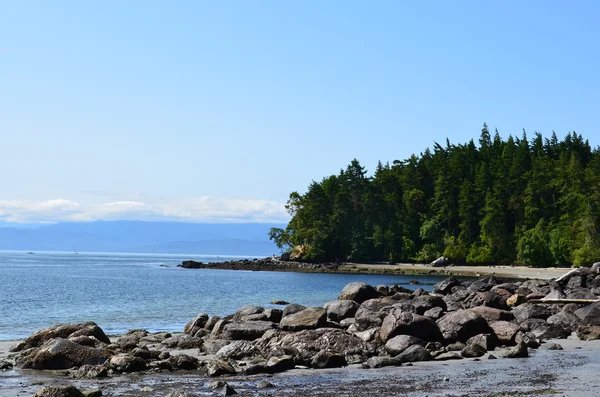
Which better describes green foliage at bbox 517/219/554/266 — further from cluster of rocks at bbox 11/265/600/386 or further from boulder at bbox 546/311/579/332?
boulder at bbox 546/311/579/332

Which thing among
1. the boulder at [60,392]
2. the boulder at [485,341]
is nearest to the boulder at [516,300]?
the boulder at [485,341]

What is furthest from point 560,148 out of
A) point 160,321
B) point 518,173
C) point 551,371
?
point 551,371

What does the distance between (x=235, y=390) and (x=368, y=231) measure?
116 metres

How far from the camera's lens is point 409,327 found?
23.7 m

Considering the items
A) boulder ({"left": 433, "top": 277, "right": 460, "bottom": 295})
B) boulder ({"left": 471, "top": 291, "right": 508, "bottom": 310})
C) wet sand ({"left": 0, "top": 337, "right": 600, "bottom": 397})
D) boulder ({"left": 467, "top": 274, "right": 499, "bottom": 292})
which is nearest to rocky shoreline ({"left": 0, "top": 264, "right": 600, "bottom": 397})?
wet sand ({"left": 0, "top": 337, "right": 600, "bottom": 397})

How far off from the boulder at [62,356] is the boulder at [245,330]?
18.2ft

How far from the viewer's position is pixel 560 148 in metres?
130

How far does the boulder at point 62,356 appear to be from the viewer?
20781mm

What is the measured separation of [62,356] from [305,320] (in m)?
8.46

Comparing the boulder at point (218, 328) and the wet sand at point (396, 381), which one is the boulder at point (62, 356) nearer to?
the wet sand at point (396, 381)

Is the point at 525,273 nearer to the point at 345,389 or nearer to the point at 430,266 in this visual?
the point at 430,266

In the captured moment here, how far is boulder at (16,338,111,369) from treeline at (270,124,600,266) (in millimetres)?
77243

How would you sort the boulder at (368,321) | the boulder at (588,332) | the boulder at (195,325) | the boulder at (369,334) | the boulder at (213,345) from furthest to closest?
the boulder at (195,325), the boulder at (368,321), the boulder at (588,332), the boulder at (213,345), the boulder at (369,334)

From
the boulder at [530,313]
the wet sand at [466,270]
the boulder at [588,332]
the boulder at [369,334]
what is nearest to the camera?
the boulder at [369,334]
